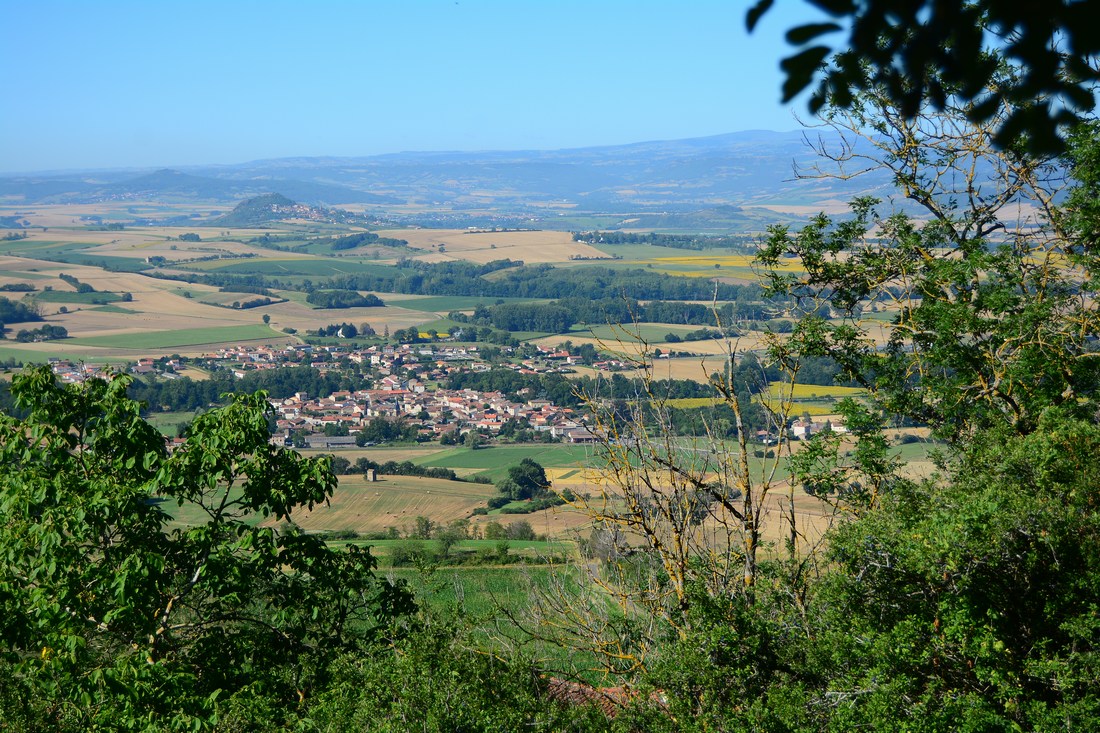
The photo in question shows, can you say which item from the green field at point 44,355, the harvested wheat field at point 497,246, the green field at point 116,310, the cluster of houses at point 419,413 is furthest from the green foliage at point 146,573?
the harvested wheat field at point 497,246

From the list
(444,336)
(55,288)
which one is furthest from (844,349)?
(55,288)

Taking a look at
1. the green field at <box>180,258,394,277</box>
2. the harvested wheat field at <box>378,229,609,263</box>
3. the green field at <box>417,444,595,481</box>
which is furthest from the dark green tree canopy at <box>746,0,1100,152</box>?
the harvested wheat field at <box>378,229,609,263</box>

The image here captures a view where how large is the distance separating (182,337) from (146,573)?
5596cm

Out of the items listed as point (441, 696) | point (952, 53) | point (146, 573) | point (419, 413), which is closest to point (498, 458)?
point (419, 413)

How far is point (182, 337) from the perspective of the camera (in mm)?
58375

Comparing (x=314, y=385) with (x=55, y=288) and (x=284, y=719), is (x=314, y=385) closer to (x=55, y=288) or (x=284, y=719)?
(x=55, y=288)

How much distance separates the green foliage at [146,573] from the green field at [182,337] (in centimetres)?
5095

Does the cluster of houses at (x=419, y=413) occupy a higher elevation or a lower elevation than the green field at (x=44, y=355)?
lower

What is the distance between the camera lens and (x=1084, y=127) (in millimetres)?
8094

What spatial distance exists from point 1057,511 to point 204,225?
144071 millimetres

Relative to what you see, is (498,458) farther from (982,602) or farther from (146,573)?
(982,602)

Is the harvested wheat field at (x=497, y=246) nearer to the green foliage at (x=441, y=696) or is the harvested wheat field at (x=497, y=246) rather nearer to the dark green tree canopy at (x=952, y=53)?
the green foliage at (x=441, y=696)

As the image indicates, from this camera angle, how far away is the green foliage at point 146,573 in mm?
5816

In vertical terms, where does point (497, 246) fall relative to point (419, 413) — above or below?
above
